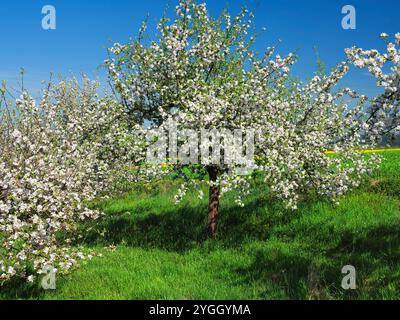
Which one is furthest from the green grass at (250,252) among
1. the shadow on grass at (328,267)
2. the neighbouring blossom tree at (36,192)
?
the neighbouring blossom tree at (36,192)

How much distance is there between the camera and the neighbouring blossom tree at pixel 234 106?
14.6 meters

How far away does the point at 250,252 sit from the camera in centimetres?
1558

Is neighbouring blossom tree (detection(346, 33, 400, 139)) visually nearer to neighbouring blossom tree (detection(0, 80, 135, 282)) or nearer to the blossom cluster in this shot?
the blossom cluster

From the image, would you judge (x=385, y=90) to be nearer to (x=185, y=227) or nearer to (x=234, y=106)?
(x=234, y=106)

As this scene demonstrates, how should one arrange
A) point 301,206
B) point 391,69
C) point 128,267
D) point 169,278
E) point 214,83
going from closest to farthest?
point 391,69, point 169,278, point 128,267, point 214,83, point 301,206

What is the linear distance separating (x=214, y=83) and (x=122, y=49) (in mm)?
3619

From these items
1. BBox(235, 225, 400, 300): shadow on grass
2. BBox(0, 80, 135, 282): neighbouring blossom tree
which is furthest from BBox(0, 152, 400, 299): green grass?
BBox(0, 80, 135, 282): neighbouring blossom tree

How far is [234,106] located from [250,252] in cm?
473

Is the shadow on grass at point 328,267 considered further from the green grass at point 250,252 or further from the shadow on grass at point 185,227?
the shadow on grass at point 185,227

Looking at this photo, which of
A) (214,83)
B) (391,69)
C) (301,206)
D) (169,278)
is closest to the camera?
(391,69)

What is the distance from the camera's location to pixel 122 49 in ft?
56.6

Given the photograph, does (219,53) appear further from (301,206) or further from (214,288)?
(214,288)

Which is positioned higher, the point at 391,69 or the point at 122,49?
the point at 122,49

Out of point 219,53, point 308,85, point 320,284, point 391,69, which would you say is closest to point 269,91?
point 308,85
